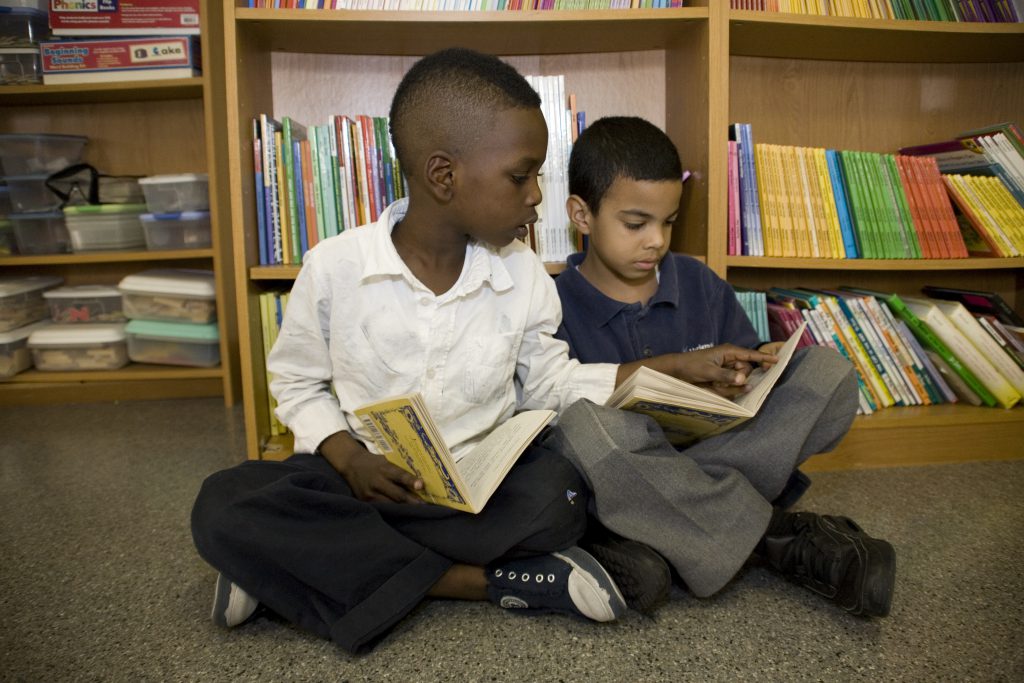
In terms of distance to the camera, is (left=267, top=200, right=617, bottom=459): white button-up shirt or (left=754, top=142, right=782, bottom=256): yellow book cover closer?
(left=267, top=200, right=617, bottom=459): white button-up shirt

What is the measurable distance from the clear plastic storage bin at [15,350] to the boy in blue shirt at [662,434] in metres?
1.58

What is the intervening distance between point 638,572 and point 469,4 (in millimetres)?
1087

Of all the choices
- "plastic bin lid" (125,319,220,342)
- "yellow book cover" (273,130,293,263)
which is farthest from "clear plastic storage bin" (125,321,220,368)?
"yellow book cover" (273,130,293,263)

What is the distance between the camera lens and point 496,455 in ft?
2.87

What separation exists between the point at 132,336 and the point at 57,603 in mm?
1253

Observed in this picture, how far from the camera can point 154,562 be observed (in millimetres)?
1079

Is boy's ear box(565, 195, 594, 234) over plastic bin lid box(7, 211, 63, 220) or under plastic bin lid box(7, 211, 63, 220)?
under

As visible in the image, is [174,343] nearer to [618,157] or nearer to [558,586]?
[618,157]

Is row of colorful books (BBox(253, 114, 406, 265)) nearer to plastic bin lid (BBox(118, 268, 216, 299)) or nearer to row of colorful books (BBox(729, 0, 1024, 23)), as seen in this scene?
plastic bin lid (BBox(118, 268, 216, 299))

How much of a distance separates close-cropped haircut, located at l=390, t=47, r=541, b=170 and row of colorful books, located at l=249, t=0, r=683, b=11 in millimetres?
475

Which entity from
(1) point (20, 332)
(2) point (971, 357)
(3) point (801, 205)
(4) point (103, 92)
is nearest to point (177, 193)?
(4) point (103, 92)

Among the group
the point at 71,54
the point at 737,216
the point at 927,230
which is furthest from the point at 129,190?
the point at 927,230

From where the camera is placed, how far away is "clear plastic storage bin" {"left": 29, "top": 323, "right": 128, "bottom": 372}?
2031 mm

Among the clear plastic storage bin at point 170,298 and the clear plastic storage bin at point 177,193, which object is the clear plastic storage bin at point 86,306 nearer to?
the clear plastic storage bin at point 170,298
